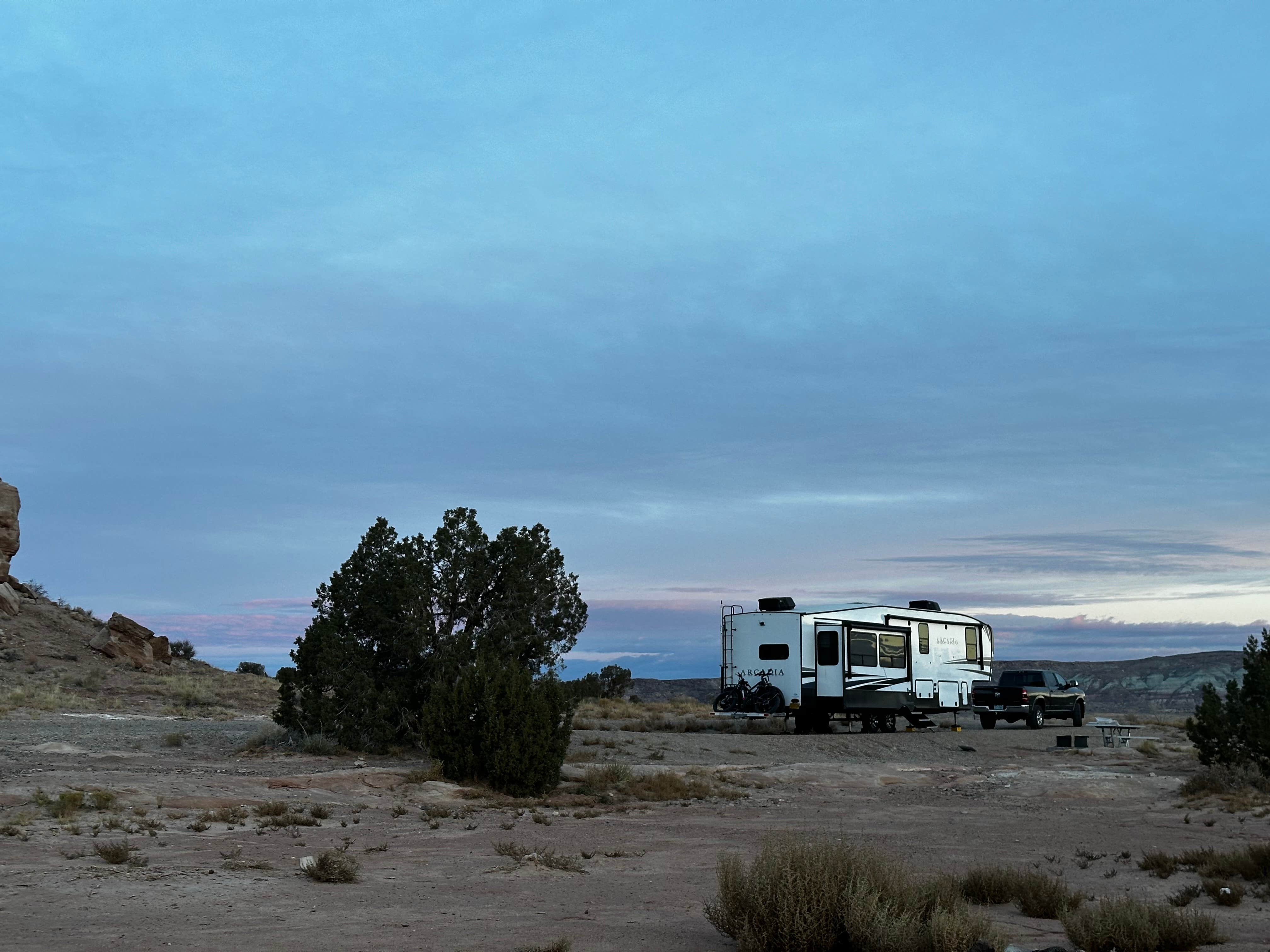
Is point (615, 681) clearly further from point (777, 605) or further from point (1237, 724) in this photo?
point (1237, 724)

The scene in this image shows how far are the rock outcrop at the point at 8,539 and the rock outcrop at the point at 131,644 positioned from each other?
13.1 feet

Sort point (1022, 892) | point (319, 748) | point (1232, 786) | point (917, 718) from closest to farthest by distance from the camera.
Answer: point (1022, 892), point (1232, 786), point (319, 748), point (917, 718)

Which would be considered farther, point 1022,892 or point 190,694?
point 190,694

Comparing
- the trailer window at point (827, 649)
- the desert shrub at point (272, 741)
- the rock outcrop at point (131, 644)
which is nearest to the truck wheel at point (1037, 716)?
the trailer window at point (827, 649)

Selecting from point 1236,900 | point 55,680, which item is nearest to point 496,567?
point 1236,900

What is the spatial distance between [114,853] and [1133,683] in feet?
188

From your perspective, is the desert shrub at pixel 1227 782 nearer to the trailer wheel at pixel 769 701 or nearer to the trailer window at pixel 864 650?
the trailer window at pixel 864 650

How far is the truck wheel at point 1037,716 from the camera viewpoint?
102ft


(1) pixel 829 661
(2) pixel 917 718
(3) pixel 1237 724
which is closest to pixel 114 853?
(3) pixel 1237 724

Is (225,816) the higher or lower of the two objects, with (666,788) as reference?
higher

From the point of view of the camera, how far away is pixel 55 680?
3753cm

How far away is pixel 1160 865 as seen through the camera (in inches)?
424

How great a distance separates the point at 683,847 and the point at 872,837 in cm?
231

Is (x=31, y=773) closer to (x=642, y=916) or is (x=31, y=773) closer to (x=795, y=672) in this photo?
(x=642, y=916)
